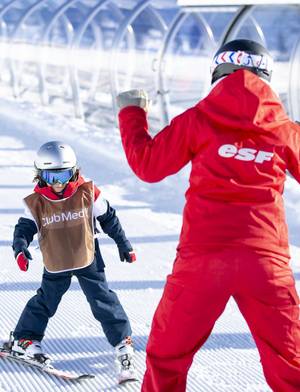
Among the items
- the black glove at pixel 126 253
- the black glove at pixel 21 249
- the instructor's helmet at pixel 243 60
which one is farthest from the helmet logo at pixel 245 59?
the black glove at pixel 21 249

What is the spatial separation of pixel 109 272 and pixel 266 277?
272 cm

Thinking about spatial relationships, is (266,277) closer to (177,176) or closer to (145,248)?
(145,248)

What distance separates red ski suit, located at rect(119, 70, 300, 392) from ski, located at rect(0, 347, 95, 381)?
33.1 inches

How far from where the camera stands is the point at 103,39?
493 inches

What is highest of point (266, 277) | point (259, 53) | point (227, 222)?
point (259, 53)

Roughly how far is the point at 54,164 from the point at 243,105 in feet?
3.62

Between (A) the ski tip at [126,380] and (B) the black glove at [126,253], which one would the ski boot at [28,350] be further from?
(B) the black glove at [126,253]

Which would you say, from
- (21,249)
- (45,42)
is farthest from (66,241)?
(45,42)

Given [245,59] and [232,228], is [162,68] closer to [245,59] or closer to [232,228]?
[245,59]

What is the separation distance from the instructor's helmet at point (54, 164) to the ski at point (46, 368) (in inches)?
32.2

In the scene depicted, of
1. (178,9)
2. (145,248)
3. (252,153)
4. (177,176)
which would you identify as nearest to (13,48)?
(178,9)

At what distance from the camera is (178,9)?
10.3 m

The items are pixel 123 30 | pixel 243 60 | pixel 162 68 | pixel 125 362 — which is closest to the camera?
pixel 243 60

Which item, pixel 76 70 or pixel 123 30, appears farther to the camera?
pixel 76 70
